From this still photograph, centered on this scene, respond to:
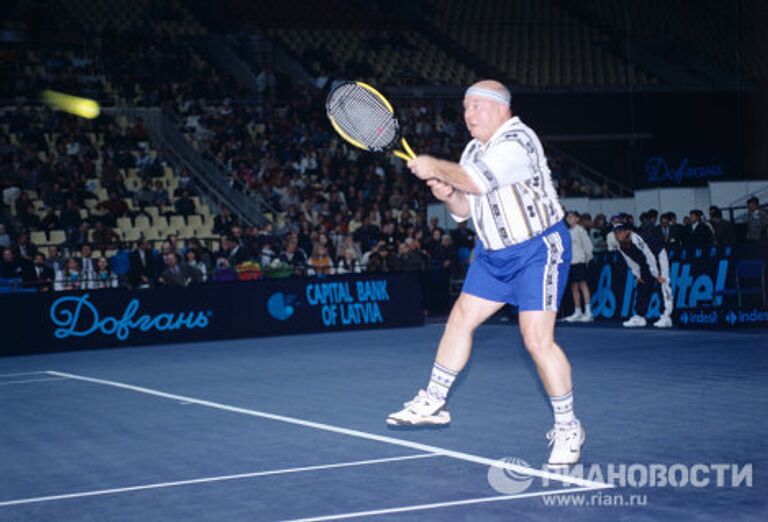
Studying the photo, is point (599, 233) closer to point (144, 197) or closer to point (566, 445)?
point (144, 197)

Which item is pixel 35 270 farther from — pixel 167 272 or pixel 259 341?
pixel 259 341

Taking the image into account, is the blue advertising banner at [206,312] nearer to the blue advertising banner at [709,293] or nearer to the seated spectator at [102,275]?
the seated spectator at [102,275]

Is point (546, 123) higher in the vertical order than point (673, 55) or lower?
lower

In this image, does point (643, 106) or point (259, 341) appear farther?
point (643, 106)

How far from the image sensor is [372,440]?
29.5 feet

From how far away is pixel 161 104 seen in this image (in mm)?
35312

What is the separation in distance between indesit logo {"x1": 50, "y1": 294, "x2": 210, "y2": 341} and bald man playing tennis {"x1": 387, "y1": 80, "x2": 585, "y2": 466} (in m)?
15.3

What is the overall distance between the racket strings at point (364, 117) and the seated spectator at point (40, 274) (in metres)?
15.6

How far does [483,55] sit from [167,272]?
26.1 metres

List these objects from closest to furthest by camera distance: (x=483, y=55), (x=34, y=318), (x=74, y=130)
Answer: (x=34, y=318)
(x=74, y=130)
(x=483, y=55)

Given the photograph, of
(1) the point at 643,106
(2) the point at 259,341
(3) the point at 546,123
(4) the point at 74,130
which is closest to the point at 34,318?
(2) the point at 259,341

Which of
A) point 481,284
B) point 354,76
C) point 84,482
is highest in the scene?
point 354,76

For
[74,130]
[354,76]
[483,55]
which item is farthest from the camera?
[483,55]

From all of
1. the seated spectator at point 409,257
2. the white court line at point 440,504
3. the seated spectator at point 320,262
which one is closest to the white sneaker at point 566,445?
the white court line at point 440,504
